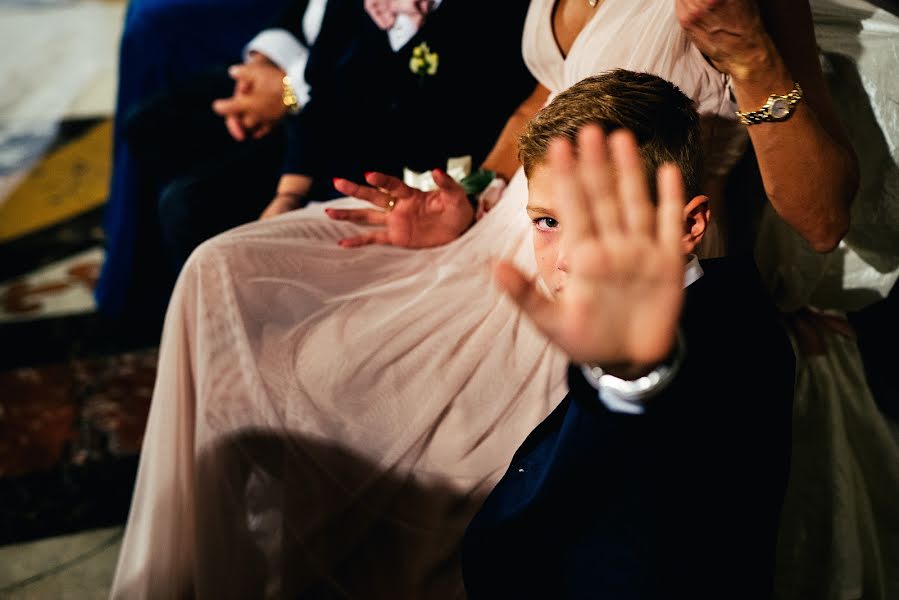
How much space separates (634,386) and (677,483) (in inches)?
5.8

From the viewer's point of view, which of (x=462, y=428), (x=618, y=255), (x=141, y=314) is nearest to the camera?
(x=618, y=255)

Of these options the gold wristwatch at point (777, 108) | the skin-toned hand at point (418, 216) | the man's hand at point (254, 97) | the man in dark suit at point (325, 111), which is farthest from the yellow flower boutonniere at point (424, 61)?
the gold wristwatch at point (777, 108)

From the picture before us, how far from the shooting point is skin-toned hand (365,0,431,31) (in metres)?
1.56

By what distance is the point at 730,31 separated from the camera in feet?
3.03

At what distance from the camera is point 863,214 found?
4.10 ft

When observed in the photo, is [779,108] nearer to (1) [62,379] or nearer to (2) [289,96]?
(2) [289,96]

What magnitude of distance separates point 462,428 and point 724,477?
0.40m

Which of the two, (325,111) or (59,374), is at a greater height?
(325,111)

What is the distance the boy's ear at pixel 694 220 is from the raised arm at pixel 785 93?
0.52 ft

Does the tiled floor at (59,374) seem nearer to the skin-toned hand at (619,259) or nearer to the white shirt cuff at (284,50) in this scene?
the white shirt cuff at (284,50)

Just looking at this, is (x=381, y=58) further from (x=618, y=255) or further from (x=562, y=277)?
(x=618, y=255)

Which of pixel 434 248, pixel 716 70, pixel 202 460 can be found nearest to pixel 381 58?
pixel 434 248

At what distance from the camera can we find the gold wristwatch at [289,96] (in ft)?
6.11

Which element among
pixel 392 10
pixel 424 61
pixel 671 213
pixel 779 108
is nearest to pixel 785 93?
pixel 779 108
